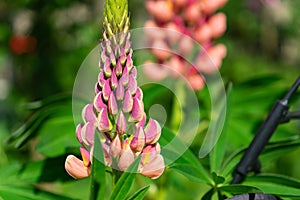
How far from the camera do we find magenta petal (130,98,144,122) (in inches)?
24.7

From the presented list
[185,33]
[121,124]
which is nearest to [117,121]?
[121,124]

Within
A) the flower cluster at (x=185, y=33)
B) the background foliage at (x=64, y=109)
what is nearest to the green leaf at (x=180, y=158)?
the background foliage at (x=64, y=109)

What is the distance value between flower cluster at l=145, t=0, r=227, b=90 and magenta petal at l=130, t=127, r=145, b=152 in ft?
1.78

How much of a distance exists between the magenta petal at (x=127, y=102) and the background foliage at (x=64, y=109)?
9 cm

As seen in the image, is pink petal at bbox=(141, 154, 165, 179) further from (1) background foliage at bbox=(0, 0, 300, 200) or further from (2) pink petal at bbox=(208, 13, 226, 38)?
(2) pink petal at bbox=(208, 13, 226, 38)

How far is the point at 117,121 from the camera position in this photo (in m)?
0.63

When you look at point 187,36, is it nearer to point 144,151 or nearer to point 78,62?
point 144,151

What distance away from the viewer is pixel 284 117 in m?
0.77

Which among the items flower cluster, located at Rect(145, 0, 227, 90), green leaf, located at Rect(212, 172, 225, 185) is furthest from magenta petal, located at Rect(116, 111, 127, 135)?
flower cluster, located at Rect(145, 0, 227, 90)

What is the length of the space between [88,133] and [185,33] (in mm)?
619

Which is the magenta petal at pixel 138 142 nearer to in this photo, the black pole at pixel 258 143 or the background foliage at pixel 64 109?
the background foliage at pixel 64 109

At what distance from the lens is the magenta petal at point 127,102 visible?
0.62 metres

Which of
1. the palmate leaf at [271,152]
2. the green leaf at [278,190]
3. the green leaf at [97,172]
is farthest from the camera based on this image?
the palmate leaf at [271,152]

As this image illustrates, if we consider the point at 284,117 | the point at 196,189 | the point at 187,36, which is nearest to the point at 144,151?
the point at 284,117
